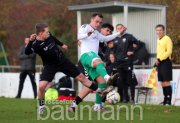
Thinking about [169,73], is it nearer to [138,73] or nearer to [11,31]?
[138,73]

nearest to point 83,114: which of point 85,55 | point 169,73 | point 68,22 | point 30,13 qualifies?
point 85,55

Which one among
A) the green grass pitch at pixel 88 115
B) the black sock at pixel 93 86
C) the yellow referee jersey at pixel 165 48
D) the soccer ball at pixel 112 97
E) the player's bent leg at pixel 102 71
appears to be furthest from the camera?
the yellow referee jersey at pixel 165 48

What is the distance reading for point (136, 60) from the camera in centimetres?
2395

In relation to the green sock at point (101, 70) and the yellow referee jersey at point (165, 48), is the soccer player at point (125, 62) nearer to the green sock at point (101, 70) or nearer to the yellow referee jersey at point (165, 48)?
the yellow referee jersey at point (165, 48)

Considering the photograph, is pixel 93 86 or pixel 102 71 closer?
pixel 102 71

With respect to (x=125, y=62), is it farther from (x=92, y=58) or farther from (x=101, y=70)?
(x=101, y=70)

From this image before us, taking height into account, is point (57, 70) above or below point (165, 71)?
above

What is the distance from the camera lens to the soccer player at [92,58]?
13.2 m

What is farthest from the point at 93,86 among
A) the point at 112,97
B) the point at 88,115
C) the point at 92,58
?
the point at 88,115

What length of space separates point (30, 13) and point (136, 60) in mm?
22893

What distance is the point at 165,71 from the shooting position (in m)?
17.3

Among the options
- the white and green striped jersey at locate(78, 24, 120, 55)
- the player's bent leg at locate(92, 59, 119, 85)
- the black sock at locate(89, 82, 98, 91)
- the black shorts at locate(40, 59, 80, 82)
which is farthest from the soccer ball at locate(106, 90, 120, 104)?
the white and green striped jersey at locate(78, 24, 120, 55)

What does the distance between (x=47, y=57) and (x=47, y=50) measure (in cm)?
19

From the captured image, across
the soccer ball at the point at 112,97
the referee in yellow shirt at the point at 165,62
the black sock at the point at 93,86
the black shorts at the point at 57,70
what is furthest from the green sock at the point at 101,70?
the referee in yellow shirt at the point at 165,62
